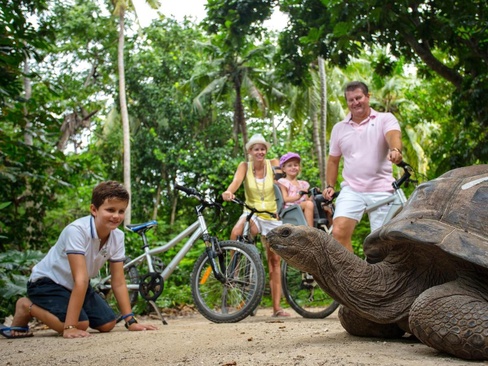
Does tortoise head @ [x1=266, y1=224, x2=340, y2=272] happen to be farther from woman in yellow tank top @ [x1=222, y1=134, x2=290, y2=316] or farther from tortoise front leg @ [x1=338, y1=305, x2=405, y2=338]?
woman in yellow tank top @ [x1=222, y1=134, x2=290, y2=316]

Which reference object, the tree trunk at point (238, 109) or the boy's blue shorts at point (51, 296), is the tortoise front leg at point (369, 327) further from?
the tree trunk at point (238, 109)

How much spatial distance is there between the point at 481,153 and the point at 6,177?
5.82 m

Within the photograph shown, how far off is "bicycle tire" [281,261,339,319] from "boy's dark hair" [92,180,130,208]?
2.14 m

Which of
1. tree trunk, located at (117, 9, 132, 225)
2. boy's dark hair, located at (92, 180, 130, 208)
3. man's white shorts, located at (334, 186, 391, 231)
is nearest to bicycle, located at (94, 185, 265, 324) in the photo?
man's white shorts, located at (334, 186, 391, 231)

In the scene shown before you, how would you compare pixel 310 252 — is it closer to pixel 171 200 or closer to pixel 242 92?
pixel 242 92

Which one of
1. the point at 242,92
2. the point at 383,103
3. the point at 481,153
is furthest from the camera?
the point at 383,103

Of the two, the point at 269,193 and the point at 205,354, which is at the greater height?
the point at 269,193

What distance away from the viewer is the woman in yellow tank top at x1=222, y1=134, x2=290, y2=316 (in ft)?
19.9

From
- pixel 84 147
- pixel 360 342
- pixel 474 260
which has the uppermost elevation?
pixel 84 147

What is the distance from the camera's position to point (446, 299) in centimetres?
247

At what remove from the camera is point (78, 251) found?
13.6ft

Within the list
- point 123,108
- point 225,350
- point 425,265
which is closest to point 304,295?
point 225,350

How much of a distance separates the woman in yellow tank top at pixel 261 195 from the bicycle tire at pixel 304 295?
4.3 inches

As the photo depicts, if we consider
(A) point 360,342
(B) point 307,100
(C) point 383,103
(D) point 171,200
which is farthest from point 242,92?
(A) point 360,342
